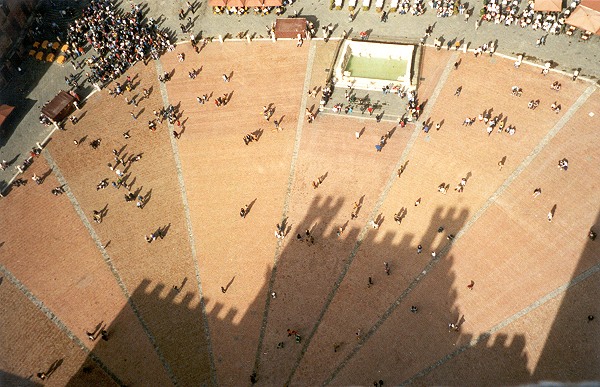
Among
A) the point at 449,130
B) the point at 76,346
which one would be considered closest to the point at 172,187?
the point at 76,346

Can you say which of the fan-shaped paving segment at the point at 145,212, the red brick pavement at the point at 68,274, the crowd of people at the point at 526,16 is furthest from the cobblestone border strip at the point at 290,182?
the crowd of people at the point at 526,16

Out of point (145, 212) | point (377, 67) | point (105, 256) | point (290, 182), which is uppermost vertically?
point (377, 67)

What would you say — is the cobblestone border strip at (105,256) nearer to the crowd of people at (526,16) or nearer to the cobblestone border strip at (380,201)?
the cobblestone border strip at (380,201)

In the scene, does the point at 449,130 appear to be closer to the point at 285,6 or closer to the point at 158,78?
the point at 285,6

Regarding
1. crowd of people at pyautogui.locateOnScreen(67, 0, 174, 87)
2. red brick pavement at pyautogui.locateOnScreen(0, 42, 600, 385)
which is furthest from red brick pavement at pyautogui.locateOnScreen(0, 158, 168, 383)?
crowd of people at pyautogui.locateOnScreen(67, 0, 174, 87)

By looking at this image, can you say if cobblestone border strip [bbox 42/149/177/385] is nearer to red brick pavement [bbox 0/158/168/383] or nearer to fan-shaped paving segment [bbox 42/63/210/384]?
fan-shaped paving segment [bbox 42/63/210/384]

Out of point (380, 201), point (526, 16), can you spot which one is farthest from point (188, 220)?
point (526, 16)

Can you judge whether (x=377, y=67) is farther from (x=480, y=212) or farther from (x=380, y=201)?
(x=480, y=212)
